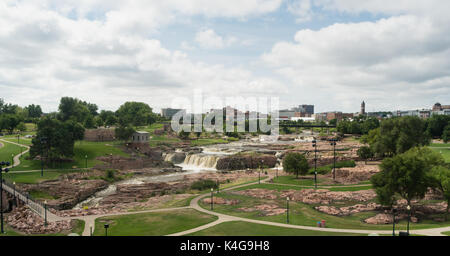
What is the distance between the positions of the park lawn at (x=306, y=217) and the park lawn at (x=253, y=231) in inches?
99.4

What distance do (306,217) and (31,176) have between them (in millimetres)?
46024

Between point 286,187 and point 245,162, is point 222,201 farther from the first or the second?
point 245,162

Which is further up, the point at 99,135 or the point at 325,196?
the point at 99,135

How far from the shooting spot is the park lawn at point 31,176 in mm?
45906

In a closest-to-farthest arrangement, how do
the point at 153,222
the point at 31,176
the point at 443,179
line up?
the point at 153,222
the point at 443,179
the point at 31,176

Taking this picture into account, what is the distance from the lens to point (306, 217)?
2967 centimetres

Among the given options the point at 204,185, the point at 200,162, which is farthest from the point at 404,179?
the point at 200,162

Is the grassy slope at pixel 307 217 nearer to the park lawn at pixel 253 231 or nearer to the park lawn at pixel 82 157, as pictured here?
the park lawn at pixel 253 231

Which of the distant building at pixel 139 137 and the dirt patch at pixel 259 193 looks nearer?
the dirt patch at pixel 259 193

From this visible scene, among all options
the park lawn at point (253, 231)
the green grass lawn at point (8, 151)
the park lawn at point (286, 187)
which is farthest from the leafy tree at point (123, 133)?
the park lawn at point (253, 231)

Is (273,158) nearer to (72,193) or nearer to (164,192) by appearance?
(164,192)

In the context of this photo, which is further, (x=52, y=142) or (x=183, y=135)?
(x=183, y=135)

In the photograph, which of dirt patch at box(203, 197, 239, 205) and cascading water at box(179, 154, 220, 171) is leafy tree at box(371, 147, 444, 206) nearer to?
dirt patch at box(203, 197, 239, 205)

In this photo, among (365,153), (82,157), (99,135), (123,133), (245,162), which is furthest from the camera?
(99,135)
